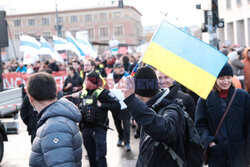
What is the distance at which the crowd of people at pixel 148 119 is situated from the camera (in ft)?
8.28

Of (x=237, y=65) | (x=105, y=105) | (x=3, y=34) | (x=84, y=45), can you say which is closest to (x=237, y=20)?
(x=84, y=45)

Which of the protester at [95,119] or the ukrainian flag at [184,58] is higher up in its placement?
the ukrainian flag at [184,58]

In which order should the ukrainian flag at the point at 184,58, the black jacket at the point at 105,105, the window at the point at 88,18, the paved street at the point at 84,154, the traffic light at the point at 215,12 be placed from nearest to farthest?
1. the ukrainian flag at the point at 184,58
2. the black jacket at the point at 105,105
3. the paved street at the point at 84,154
4. the traffic light at the point at 215,12
5. the window at the point at 88,18

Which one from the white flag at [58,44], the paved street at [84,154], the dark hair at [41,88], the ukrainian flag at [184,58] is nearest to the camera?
the dark hair at [41,88]

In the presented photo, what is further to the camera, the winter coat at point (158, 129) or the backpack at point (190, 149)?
the backpack at point (190, 149)

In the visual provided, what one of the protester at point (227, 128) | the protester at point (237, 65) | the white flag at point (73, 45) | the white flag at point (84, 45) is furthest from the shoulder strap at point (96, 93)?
the white flag at point (84, 45)

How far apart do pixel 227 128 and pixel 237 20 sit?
32569mm

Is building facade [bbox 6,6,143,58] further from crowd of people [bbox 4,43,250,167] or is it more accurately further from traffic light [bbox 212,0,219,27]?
crowd of people [bbox 4,43,250,167]

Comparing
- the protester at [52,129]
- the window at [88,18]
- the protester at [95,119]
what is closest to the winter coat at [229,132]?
the protester at [52,129]

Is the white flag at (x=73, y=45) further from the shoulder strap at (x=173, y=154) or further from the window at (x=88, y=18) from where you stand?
the window at (x=88, y=18)

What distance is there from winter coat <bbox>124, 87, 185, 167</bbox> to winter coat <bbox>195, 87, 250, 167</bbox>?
111cm

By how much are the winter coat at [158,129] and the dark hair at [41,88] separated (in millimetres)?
613

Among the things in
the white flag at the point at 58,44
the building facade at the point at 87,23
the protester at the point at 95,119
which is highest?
the building facade at the point at 87,23

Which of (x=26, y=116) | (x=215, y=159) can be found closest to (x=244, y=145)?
(x=215, y=159)
